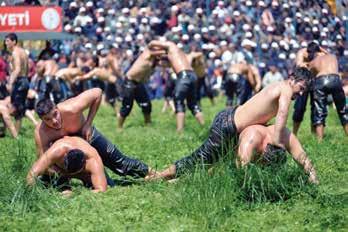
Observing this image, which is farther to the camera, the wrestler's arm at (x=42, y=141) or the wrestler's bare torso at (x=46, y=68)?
the wrestler's bare torso at (x=46, y=68)

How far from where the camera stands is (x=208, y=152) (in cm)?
708

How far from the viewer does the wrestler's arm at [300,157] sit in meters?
6.53

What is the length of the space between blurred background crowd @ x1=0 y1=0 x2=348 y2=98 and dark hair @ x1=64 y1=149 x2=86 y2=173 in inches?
550

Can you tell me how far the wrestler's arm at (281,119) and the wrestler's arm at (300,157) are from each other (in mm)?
146

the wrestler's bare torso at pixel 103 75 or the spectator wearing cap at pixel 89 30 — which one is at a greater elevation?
the spectator wearing cap at pixel 89 30

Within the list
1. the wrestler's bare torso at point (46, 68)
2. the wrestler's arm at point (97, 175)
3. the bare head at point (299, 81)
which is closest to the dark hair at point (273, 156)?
the bare head at point (299, 81)

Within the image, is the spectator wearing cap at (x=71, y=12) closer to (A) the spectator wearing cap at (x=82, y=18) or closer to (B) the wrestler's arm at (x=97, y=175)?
(A) the spectator wearing cap at (x=82, y=18)

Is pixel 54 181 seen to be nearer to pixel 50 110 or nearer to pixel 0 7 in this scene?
pixel 50 110

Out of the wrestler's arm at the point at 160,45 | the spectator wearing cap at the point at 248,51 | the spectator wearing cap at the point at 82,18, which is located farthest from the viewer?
the spectator wearing cap at the point at 82,18

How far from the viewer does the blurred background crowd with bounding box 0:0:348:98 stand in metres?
21.2

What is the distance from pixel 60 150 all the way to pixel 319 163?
281cm

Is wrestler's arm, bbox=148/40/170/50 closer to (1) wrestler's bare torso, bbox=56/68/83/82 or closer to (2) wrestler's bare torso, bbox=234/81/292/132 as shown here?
(2) wrestler's bare torso, bbox=234/81/292/132

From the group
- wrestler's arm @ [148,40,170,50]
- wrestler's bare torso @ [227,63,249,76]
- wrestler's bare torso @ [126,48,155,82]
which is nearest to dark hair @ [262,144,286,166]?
wrestler's arm @ [148,40,170,50]

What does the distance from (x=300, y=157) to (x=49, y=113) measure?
7.12 feet
